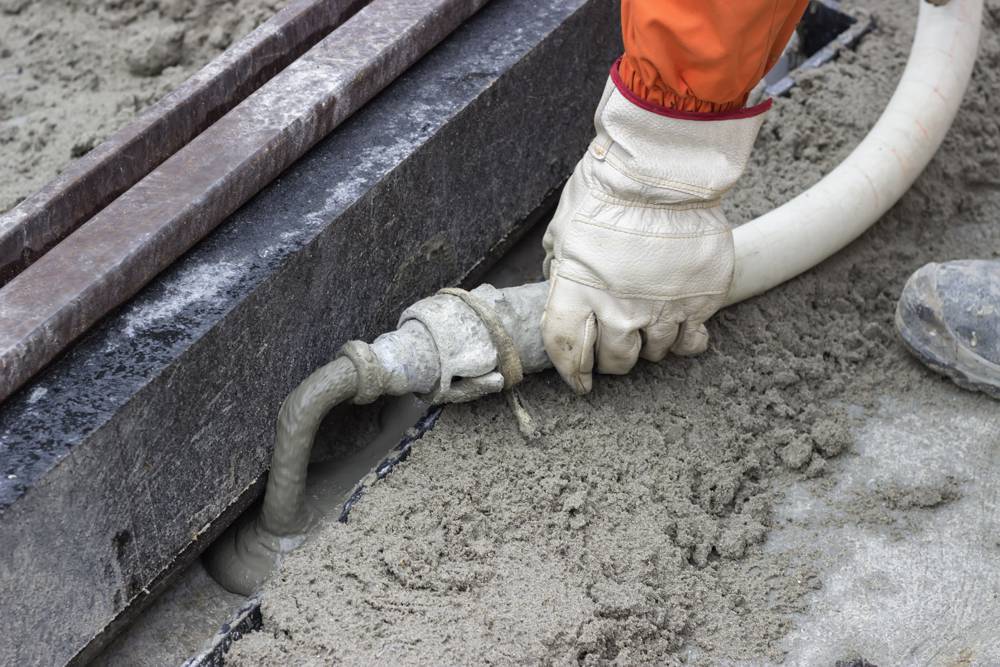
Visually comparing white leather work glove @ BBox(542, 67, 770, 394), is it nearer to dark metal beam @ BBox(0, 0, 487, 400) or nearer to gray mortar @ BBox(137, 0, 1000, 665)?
gray mortar @ BBox(137, 0, 1000, 665)

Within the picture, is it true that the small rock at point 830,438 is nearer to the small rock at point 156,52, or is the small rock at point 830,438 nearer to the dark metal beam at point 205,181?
the dark metal beam at point 205,181

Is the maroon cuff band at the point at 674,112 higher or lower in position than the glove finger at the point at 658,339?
higher

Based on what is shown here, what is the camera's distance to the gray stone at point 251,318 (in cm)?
215

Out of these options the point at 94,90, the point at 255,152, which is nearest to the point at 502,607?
the point at 255,152

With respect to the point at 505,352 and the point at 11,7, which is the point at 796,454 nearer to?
the point at 505,352

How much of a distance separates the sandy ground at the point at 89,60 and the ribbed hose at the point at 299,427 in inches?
53.2

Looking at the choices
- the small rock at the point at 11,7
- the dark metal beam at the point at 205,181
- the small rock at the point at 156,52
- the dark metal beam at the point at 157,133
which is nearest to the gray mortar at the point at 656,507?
the dark metal beam at the point at 205,181

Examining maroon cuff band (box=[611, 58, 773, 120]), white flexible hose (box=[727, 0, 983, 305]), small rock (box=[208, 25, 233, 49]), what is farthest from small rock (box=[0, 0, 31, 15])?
white flexible hose (box=[727, 0, 983, 305])

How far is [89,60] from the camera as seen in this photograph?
12.5 feet

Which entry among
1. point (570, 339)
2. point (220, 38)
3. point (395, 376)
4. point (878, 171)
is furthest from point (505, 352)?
point (220, 38)

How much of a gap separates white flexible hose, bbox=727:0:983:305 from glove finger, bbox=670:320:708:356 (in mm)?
212

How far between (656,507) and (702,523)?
101mm

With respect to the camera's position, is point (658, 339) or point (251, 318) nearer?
point (251, 318)

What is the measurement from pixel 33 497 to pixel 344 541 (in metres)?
0.62
